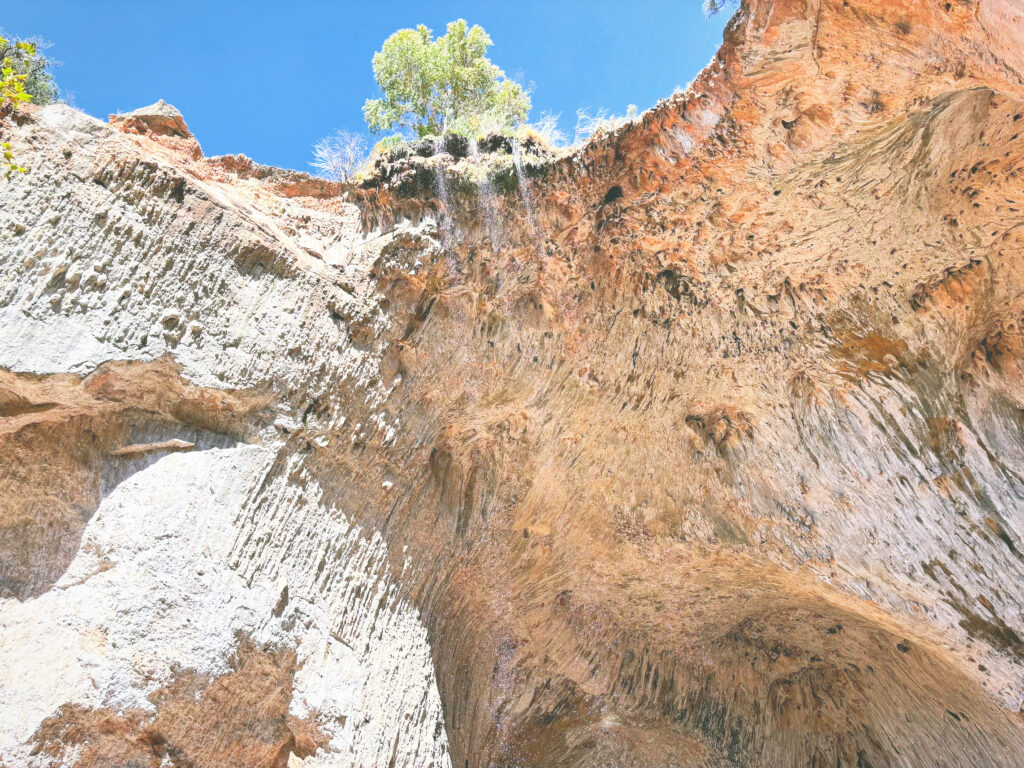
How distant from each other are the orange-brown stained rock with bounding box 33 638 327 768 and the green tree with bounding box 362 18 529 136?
9.58 meters

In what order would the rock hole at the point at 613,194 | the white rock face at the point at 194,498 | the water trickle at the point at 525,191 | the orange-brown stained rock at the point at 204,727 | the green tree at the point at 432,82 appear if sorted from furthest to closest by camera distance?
1. the green tree at the point at 432,82
2. the water trickle at the point at 525,191
3. the rock hole at the point at 613,194
4. the white rock face at the point at 194,498
5. the orange-brown stained rock at the point at 204,727

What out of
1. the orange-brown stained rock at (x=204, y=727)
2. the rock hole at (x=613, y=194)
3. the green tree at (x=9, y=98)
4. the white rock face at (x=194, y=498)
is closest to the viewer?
the orange-brown stained rock at (x=204, y=727)

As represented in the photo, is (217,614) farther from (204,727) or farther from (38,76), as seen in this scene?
(38,76)

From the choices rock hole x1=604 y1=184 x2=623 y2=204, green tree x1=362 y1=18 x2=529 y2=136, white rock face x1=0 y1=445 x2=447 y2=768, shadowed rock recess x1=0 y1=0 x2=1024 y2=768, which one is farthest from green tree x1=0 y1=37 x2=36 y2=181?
green tree x1=362 y1=18 x2=529 y2=136

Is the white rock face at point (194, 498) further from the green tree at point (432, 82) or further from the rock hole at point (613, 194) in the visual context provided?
the green tree at point (432, 82)

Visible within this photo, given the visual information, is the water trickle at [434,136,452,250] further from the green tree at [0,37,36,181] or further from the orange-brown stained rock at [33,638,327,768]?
the orange-brown stained rock at [33,638,327,768]

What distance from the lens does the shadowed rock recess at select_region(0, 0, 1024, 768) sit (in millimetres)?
4719

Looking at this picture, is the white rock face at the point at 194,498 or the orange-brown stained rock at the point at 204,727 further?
the white rock face at the point at 194,498

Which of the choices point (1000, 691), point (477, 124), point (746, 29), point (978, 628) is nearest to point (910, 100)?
point (746, 29)

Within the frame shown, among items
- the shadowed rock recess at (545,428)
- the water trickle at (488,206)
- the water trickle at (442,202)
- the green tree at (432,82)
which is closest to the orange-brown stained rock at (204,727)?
the shadowed rock recess at (545,428)

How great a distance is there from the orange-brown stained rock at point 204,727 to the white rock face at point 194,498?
0.09 metres

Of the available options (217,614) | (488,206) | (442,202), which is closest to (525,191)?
(488,206)

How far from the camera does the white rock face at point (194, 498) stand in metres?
4.37

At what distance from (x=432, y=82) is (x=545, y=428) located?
7.96m
